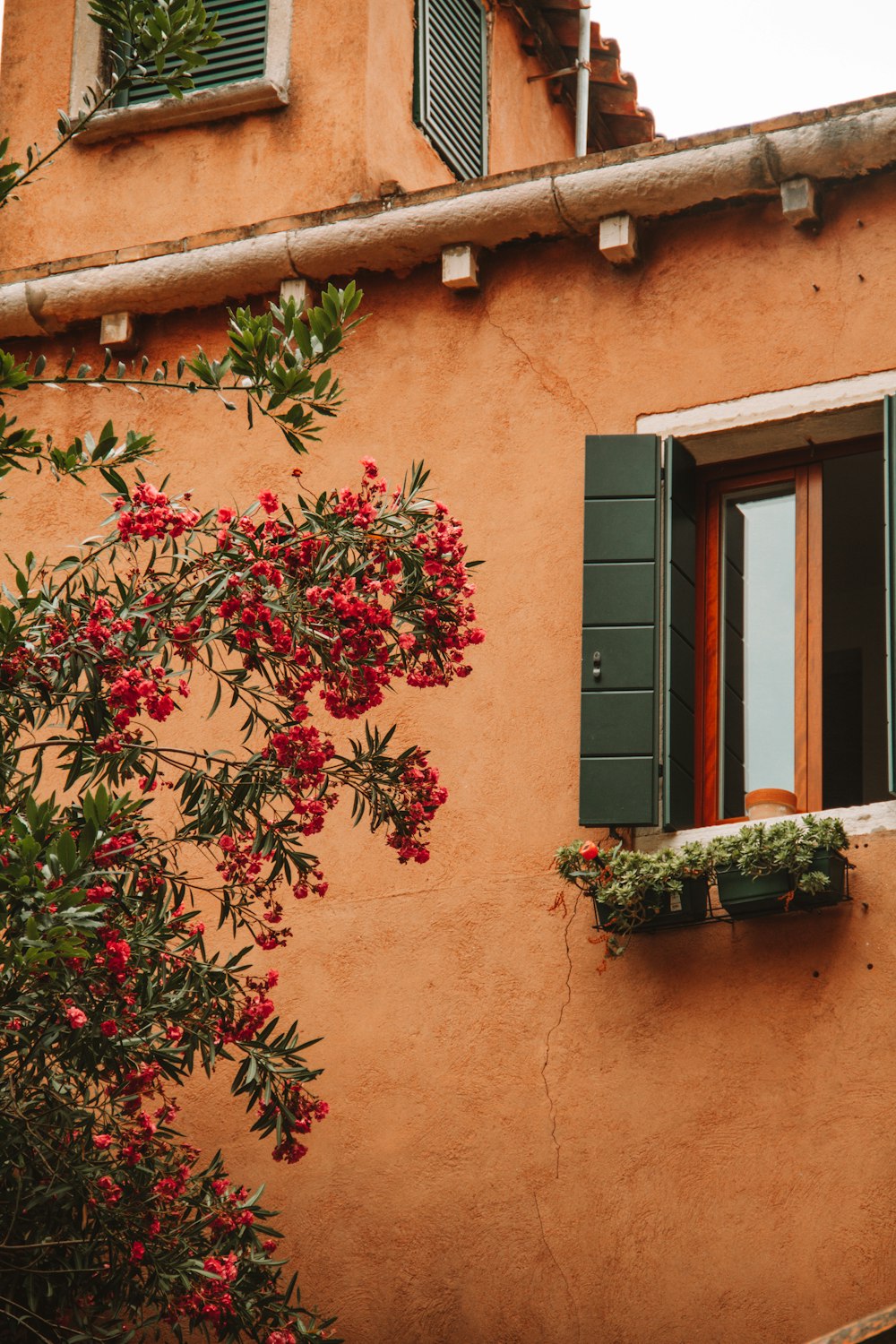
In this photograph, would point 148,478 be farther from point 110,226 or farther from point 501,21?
point 501,21

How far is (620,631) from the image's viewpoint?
710 centimetres

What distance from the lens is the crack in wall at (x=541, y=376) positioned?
762 centimetres

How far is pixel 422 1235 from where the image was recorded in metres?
6.73

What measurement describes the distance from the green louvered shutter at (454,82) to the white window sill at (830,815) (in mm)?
4247

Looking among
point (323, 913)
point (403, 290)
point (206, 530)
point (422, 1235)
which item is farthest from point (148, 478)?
point (422, 1235)

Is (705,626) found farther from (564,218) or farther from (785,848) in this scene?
(564,218)

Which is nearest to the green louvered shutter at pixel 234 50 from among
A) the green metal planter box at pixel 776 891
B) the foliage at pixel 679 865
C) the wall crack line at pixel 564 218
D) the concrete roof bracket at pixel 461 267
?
the concrete roof bracket at pixel 461 267

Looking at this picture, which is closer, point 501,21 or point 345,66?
point 345,66

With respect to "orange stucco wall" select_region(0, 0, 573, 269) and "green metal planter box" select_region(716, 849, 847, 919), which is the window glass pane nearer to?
"green metal planter box" select_region(716, 849, 847, 919)

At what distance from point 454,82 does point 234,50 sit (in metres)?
1.28

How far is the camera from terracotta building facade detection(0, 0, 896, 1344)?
20.9 feet

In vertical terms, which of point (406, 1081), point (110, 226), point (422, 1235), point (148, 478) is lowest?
point (422, 1235)

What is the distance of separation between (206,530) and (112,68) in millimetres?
4915

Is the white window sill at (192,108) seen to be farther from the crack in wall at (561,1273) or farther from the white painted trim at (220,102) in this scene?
the crack in wall at (561,1273)
